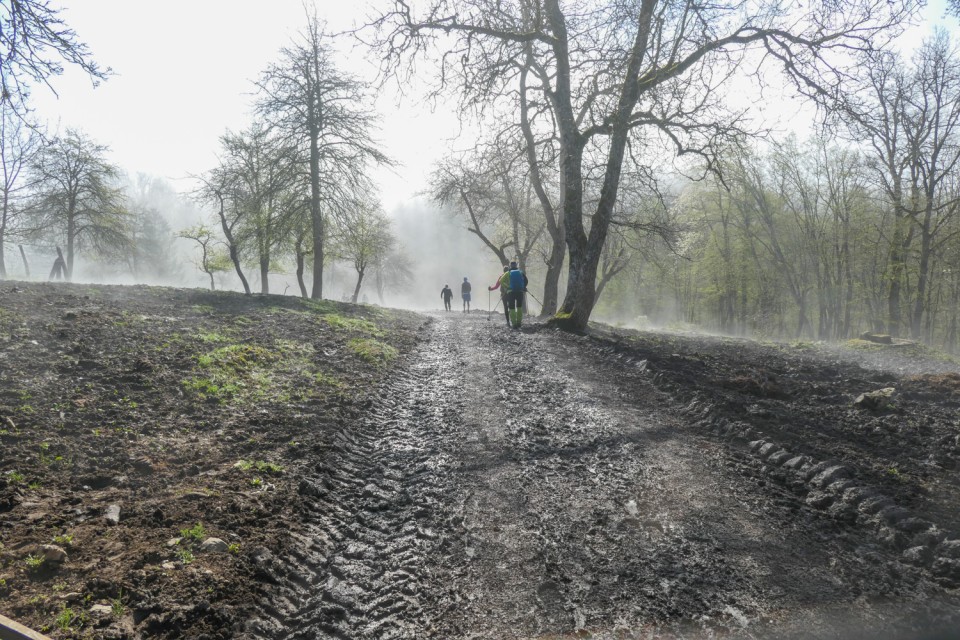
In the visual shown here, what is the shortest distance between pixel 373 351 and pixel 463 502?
20.0 ft

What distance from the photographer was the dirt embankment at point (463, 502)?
2.39 m

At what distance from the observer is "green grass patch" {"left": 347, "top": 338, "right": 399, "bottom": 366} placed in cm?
884

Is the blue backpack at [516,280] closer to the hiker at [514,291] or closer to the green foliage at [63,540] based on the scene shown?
the hiker at [514,291]

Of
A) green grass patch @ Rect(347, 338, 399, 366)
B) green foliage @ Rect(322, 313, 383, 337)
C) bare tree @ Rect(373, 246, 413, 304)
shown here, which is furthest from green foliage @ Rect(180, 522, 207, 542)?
bare tree @ Rect(373, 246, 413, 304)

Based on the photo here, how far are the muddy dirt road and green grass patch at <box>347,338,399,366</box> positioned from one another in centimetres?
281

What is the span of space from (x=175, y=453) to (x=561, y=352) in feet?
22.8

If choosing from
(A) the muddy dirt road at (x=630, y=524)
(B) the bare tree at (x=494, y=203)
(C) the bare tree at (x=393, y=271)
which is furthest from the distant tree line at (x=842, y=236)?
(C) the bare tree at (x=393, y=271)

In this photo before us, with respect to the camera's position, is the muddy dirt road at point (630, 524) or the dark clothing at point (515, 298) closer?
the muddy dirt road at point (630, 524)

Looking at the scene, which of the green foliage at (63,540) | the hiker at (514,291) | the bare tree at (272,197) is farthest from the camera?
the bare tree at (272,197)

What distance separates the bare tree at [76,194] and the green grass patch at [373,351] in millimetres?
29230

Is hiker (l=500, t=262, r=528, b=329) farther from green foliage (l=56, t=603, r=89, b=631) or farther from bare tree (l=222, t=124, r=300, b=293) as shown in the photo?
green foliage (l=56, t=603, r=89, b=631)

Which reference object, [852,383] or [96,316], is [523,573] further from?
[96,316]

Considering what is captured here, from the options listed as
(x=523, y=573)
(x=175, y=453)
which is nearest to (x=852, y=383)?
(x=523, y=573)

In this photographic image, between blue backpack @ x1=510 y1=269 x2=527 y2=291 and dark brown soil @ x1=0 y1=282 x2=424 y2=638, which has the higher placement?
blue backpack @ x1=510 y1=269 x2=527 y2=291
